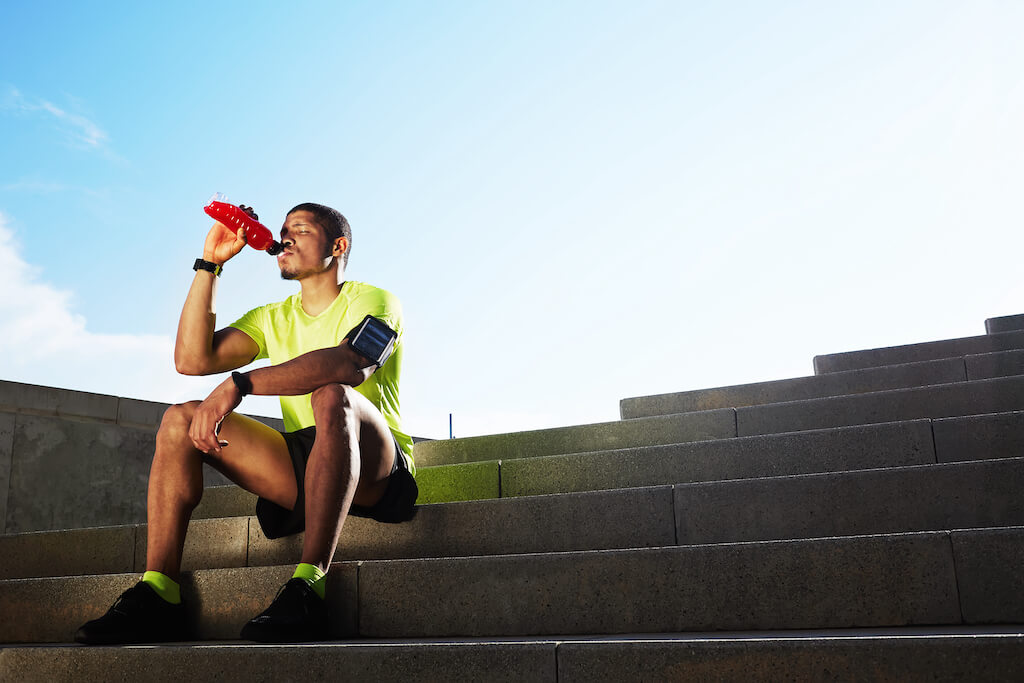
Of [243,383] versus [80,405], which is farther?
[80,405]

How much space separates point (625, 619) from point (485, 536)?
78 centimetres

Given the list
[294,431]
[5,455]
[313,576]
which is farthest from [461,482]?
[5,455]

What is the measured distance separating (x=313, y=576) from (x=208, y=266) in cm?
125

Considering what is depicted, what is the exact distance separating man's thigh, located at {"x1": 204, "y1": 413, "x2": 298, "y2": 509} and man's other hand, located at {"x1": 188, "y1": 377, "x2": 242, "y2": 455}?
8 centimetres

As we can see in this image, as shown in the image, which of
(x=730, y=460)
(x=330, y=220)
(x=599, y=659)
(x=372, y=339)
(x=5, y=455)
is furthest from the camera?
(x=5, y=455)

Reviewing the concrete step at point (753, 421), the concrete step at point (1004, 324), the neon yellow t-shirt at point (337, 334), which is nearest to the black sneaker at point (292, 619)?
the neon yellow t-shirt at point (337, 334)

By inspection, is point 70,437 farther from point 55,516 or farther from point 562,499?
point 562,499

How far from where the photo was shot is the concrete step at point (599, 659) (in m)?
1.70

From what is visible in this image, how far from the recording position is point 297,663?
212cm

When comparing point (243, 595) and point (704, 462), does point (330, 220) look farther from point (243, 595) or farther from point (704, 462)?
point (704, 462)

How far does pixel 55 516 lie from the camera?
17.3ft

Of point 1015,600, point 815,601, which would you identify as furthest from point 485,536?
point 1015,600

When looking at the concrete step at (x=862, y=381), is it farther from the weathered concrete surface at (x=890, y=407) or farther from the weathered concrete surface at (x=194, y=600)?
the weathered concrete surface at (x=194, y=600)

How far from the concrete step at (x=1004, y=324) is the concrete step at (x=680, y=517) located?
132 inches
